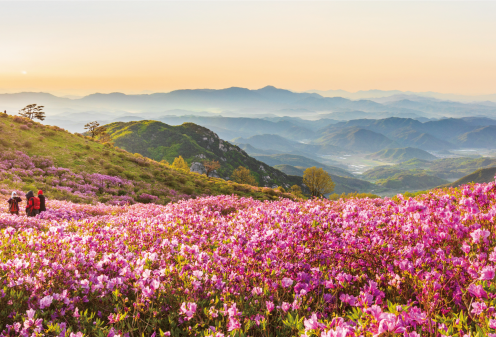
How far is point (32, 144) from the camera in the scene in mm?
32469

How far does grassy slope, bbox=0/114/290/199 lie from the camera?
1224 inches

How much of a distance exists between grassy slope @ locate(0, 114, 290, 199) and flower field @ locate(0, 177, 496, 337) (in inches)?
1164

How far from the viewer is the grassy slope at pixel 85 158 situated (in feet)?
102

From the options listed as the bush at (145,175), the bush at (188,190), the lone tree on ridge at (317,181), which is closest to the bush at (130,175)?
the bush at (145,175)

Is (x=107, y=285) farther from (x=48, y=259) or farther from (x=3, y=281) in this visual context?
(x=3, y=281)

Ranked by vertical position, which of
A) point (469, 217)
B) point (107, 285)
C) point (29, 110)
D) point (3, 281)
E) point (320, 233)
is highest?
point (29, 110)

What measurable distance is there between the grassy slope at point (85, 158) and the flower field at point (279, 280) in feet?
97.0

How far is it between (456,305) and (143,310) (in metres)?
A: 4.73

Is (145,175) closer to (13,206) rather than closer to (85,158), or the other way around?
(85,158)

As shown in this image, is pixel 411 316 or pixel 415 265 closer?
pixel 411 316

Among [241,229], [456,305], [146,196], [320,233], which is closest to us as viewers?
[456,305]

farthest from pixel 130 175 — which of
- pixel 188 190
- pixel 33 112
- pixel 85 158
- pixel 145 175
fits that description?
pixel 33 112

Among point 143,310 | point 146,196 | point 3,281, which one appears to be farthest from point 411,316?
point 146,196

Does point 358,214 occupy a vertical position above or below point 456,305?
above
